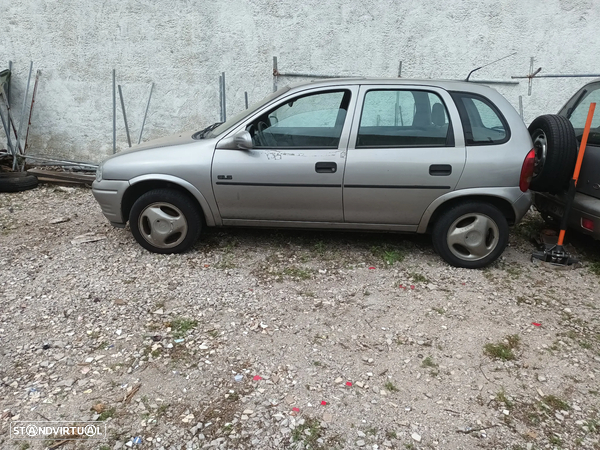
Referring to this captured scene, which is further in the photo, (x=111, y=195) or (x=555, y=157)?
(x=111, y=195)

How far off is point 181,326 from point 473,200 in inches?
108

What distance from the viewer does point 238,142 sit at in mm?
4039

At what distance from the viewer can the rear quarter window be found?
3.99 meters

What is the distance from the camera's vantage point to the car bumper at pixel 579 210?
4047 millimetres

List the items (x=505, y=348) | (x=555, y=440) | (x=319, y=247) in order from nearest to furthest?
(x=555, y=440)
(x=505, y=348)
(x=319, y=247)

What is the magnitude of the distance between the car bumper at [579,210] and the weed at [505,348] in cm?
155

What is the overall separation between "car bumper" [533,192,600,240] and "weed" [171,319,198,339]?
3561mm

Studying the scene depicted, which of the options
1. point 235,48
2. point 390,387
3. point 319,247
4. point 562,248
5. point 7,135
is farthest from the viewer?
point 7,135

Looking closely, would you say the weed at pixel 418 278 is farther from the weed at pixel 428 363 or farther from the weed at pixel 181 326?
the weed at pixel 181 326

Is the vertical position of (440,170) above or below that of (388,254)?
above

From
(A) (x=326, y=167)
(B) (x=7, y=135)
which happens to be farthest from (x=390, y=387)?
(B) (x=7, y=135)

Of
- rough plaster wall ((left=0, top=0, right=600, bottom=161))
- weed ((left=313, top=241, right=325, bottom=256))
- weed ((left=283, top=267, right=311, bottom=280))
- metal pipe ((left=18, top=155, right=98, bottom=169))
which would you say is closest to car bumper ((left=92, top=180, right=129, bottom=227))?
weed ((left=283, top=267, right=311, bottom=280))

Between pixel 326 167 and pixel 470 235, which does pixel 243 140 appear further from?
pixel 470 235

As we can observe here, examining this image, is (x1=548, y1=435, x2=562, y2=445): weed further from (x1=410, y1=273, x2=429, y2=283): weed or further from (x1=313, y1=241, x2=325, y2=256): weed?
(x1=313, y1=241, x2=325, y2=256): weed
